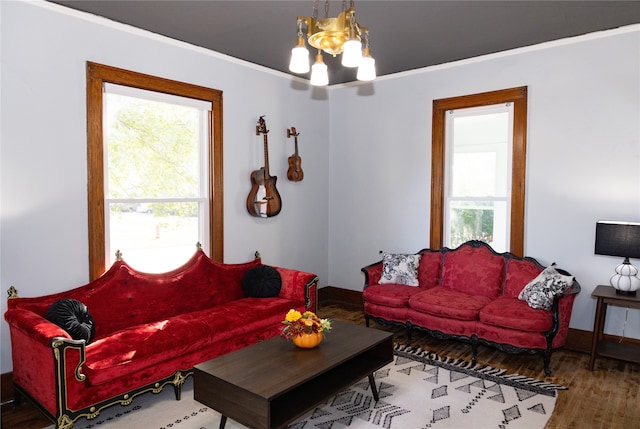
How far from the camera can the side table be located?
3.56 m

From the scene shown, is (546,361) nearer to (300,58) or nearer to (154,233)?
(300,58)

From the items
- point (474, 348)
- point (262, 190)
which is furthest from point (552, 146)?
point (262, 190)

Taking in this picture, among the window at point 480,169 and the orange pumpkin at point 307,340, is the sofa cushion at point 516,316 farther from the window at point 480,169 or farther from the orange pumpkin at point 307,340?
the orange pumpkin at point 307,340

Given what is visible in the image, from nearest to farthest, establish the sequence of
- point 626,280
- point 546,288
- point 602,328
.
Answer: point 626,280, point 546,288, point 602,328

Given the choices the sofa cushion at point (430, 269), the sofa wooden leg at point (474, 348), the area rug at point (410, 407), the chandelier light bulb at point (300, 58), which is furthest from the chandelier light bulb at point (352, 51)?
the sofa cushion at point (430, 269)

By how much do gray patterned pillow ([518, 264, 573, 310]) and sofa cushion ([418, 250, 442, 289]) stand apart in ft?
3.43

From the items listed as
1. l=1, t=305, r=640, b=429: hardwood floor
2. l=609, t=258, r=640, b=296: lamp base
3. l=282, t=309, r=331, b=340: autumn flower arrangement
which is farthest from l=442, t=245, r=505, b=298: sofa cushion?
l=282, t=309, r=331, b=340: autumn flower arrangement

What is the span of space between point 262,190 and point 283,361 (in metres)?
2.49

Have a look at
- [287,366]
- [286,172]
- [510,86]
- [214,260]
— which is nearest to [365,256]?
[286,172]

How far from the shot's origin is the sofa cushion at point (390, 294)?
4.41m

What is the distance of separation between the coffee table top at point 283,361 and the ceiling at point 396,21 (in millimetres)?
2491

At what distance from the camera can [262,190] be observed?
4.90 m

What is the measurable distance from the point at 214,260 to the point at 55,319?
1.82 m

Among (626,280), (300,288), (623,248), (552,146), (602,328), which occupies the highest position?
(552,146)
